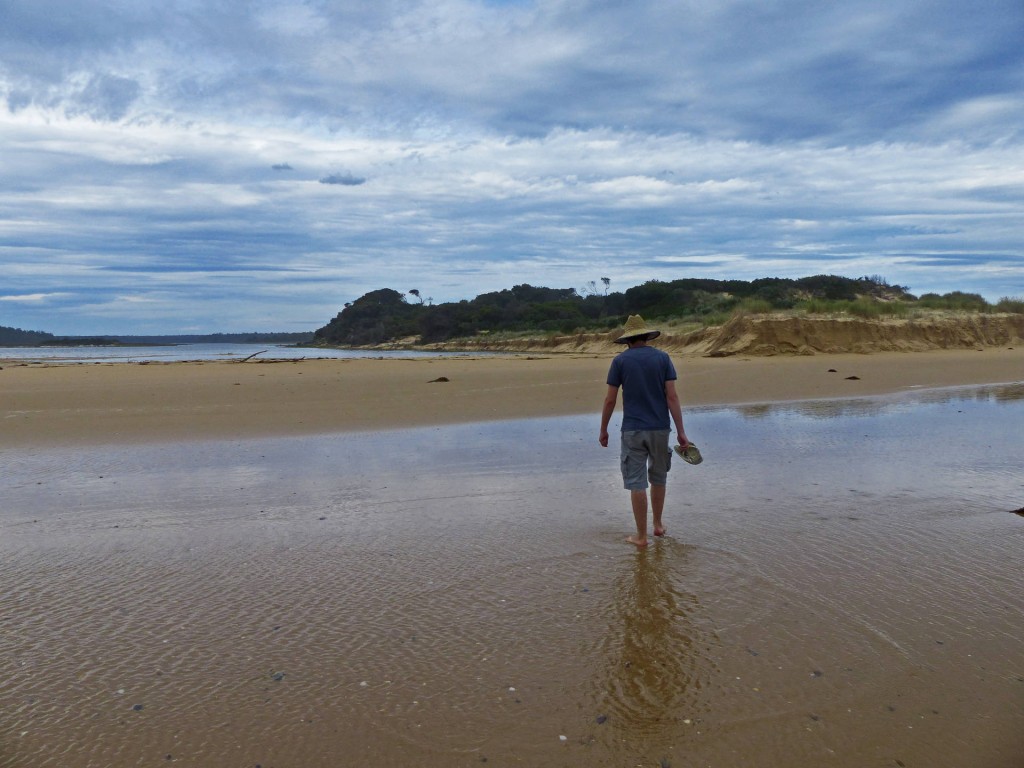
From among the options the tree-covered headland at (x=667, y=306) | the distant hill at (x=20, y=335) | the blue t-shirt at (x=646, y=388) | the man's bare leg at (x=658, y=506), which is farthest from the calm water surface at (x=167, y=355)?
the distant hill at (x=20, y=335)

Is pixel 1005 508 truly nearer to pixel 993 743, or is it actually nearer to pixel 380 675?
pixel 993 743

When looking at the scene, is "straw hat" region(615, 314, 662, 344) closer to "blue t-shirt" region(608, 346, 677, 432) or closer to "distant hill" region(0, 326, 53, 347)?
"blue t-shirt" region(608, 346, 677, 432)

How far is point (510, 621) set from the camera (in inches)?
139

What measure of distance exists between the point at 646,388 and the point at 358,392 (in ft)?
33.6

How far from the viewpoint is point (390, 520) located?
531cm

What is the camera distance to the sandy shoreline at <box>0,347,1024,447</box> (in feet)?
33.8

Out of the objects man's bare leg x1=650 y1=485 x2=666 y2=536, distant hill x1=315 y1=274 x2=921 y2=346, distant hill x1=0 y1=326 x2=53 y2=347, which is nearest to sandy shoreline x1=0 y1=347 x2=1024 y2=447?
man's bare leg x1=650 y1=485 x2=666 y2=536

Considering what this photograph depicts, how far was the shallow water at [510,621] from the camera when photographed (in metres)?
2.59

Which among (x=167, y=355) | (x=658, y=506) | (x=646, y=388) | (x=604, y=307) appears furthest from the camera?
(x=604, y=307)

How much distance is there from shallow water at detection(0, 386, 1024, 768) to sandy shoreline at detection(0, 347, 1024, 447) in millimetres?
3617

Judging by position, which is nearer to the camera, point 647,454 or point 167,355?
point 647,454

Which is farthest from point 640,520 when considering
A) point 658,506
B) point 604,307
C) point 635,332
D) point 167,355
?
point 604,307

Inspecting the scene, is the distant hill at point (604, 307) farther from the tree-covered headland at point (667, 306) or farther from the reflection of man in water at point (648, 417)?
the reflection of man in water at point (648, 417)

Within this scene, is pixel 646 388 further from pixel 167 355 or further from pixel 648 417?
pixel 167 355
